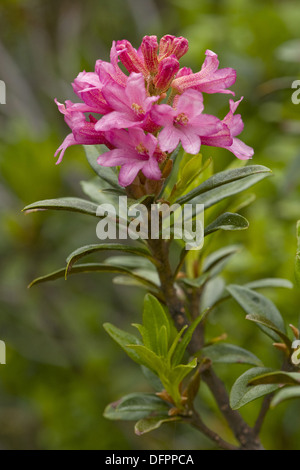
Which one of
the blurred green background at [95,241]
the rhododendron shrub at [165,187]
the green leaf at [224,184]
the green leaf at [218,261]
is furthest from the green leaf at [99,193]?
the blurred green background at [95,241]

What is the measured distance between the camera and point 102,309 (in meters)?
2.33

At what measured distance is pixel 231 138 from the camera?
688mm

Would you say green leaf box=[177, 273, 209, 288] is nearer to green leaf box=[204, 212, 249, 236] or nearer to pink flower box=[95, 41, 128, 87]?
green leaf box=[204, 212, 249, 236]

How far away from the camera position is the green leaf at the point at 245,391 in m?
0.68

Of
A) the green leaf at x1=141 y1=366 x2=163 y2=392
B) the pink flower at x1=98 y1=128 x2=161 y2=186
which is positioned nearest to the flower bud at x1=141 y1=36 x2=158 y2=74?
the pink flower at x1=98 y1=128 x2=161 y2=186

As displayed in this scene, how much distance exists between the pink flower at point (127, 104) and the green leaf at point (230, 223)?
0.17 m

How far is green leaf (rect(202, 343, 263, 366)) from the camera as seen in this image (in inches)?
31.6

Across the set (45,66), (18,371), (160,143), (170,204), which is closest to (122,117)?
(160,143)

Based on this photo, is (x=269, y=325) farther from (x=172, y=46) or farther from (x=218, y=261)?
(x=172, y=46)

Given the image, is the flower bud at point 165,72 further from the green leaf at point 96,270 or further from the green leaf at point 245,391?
the green leaf at point 245,391

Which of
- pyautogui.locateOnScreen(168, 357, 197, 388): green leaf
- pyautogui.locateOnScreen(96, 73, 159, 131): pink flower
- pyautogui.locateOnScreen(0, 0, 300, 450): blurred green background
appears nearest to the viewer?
pyautogui.locateOnScreen(96, 73, 159, 131): pink flower

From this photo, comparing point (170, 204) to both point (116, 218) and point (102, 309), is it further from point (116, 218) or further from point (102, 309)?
point (102, 309)

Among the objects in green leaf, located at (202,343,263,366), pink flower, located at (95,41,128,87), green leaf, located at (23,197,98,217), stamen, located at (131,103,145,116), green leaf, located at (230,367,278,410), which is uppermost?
pink flower, located at (95,41,128,87)

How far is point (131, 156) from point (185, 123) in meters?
0.08
